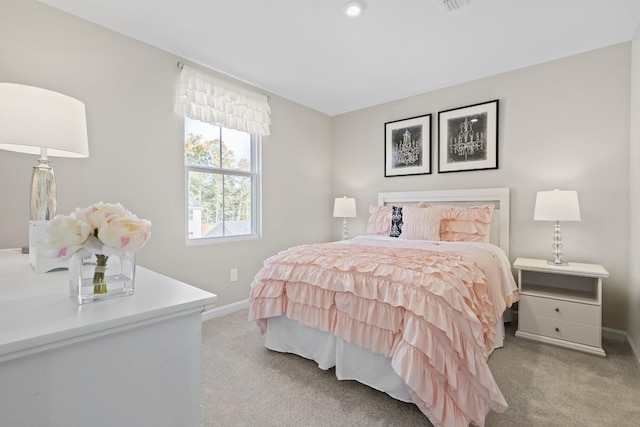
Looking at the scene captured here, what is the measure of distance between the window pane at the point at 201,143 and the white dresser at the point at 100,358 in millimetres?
2155

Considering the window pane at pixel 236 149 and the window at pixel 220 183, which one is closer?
the window at pixel 220 183

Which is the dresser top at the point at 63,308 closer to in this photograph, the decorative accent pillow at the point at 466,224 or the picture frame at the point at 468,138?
the decorative accent pillow at the point at 466,224

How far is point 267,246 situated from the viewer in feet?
11.4

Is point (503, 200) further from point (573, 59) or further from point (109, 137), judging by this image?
point (109, 137)

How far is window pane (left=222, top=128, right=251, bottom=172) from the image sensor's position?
10.2ft

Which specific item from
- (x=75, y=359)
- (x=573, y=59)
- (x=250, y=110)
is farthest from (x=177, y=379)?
(x=573, y=59)

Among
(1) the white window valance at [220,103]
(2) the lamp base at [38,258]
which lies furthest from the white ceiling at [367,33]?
(2) the lamp base at [38,258]

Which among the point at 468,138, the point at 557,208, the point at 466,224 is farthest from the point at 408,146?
the point at 557,208

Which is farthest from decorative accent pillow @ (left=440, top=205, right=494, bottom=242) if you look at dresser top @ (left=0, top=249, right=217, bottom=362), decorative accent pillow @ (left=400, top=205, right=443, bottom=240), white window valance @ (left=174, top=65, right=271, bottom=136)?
dresser top @ (left=0, top=249, right=217, bottom=362)

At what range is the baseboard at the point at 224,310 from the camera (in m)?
2.86

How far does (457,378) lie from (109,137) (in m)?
2.79

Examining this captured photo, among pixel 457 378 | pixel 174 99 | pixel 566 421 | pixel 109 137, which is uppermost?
pixel 174 99

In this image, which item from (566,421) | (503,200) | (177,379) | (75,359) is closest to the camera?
(75,359)

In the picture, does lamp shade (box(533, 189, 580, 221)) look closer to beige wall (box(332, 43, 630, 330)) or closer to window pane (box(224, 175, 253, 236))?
beige wall (box(332, 43, 630, 330))
